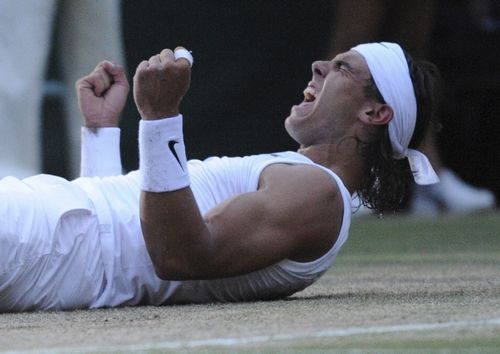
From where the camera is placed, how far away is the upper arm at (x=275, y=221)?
4.17 m

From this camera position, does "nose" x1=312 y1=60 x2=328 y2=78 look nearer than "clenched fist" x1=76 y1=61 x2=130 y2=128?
Yes

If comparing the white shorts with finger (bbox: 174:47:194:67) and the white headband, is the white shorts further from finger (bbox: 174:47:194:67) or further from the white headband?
the white headband

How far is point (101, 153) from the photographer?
5.06 metres

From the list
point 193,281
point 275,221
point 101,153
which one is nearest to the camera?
point 275,221

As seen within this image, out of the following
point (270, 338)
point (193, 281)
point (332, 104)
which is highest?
point (332, 104)

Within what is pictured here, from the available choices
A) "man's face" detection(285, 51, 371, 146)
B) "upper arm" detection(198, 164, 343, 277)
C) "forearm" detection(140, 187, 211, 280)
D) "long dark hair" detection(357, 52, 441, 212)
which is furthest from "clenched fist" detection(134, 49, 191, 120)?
"long dark hair" detection(357, 52, 441, 212)

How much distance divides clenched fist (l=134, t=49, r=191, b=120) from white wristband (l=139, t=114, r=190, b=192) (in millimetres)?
29

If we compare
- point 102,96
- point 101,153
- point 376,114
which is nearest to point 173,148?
point 376,114

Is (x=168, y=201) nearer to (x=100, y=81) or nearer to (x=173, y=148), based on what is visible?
(x=173, y=148)

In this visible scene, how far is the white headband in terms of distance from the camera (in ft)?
15.1

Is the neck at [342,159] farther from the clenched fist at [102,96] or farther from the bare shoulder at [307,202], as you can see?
the clenched fist at [102,96]

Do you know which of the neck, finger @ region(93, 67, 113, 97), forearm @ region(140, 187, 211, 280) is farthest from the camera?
finger @ region(93, 67, 113, 97)

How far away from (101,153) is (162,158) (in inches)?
40.9

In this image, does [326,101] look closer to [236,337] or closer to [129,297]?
[129,297]
